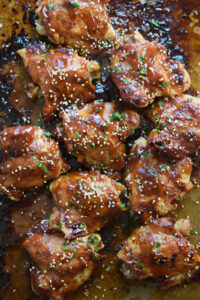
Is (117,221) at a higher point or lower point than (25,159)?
lower

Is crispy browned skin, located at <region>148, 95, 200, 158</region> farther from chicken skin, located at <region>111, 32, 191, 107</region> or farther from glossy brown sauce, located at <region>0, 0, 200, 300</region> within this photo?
glossy brown sauce, located at <region>0, 0, 200, 300</region>

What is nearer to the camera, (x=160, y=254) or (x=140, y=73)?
(x=160, y=254)

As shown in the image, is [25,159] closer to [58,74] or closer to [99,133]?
[99,133]

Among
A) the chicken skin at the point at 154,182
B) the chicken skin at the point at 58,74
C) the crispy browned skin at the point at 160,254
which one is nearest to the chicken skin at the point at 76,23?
the chicken skin at the point at 58,74

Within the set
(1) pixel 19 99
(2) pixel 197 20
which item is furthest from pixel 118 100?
→ (2) pixel 197 20

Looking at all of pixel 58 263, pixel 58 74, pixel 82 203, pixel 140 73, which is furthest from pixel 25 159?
pixel 140 73

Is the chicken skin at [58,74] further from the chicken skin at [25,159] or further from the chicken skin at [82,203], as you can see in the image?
the chicken skin at [82,203]

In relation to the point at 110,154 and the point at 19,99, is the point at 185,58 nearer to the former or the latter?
the point at 110,154
